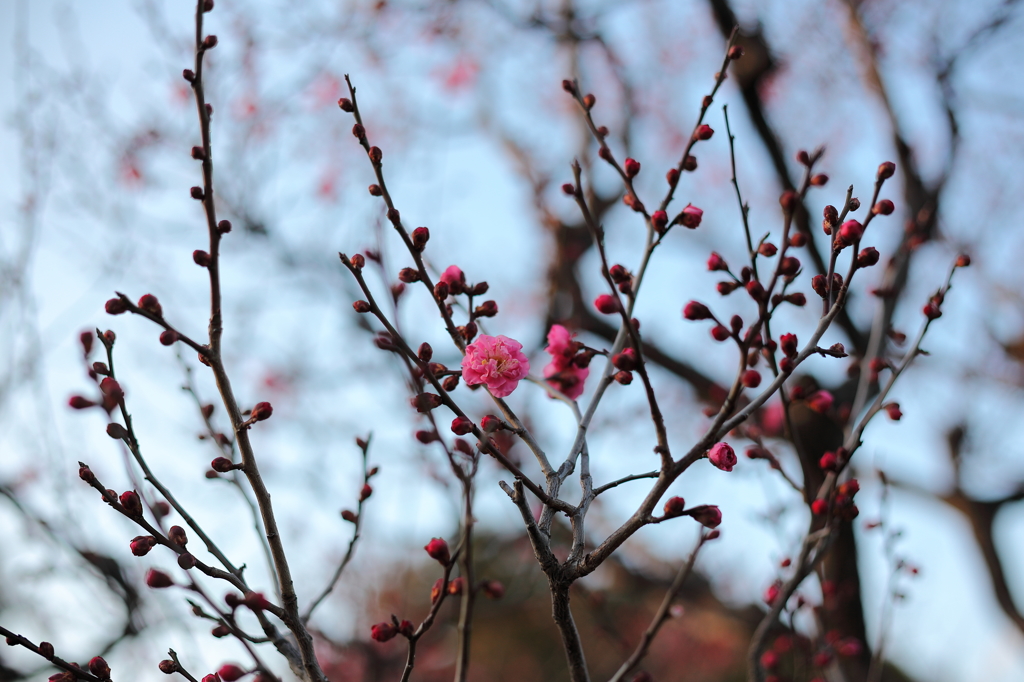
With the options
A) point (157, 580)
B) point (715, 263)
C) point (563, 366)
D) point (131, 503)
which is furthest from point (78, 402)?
point (715, 263)

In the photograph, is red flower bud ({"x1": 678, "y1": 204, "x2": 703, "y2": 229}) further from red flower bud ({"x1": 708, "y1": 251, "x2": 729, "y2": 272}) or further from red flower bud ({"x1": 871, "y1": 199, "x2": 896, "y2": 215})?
red flower bud ({"x1": 871, "y1": 199, "x2": 896, "y2": 215})

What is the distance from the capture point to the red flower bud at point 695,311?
1.17 meters

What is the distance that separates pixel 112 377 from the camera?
1.27 m

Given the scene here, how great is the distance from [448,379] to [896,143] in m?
3.92

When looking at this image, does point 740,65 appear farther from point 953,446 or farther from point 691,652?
point 691,652

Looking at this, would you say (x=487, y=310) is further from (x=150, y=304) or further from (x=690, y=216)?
(x=150, y=304)

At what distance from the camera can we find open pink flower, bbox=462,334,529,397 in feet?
4.28

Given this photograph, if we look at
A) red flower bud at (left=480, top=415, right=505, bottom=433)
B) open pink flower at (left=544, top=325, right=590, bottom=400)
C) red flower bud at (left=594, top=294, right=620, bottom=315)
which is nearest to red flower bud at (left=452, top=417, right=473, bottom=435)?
red flower bud at (left=480, top=415, right=505, bottom=433)

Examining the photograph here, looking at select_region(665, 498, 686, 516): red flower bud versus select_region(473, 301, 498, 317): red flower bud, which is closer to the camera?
select_region(665, 498, 686, 516): red flower bud

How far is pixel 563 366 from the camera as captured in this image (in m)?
1.26

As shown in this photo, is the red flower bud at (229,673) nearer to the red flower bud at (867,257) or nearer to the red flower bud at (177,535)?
the red flower bud at (177,535)

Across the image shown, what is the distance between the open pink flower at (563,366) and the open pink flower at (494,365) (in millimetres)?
85

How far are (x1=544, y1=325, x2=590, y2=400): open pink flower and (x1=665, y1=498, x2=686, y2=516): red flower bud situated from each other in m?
0.29

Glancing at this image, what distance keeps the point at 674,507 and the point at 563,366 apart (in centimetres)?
34
